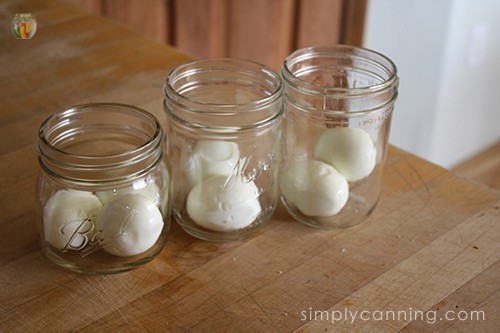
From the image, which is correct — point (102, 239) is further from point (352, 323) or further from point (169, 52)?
point (169, 52)

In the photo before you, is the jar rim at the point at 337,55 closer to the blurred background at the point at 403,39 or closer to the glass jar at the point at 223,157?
the glass jar at the point at 223,157

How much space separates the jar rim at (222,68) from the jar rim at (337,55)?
21mm

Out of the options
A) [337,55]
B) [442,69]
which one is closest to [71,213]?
[337,55]

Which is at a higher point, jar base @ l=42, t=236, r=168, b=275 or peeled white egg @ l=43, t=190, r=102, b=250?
peeled white egg @ l=43, t=190, r=102, b=250

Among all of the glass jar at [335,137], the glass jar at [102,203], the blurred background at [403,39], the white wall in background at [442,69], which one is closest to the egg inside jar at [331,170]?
the glass jar at [335,137]

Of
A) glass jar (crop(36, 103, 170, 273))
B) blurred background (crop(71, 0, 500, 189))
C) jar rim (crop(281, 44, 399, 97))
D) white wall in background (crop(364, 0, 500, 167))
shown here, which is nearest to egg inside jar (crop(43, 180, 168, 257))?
glass jar (crop(36, 103, 170, 273))

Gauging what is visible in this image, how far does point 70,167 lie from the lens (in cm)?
72

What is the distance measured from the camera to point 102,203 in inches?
29.2

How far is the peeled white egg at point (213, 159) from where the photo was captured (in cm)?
79

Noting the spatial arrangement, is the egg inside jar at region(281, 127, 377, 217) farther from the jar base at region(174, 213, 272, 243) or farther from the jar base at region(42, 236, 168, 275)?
the jar base at region(42, 236, 168, 275)

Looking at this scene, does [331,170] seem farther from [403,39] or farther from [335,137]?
[403,39]

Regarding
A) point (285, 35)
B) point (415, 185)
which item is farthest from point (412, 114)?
point (415, 185)

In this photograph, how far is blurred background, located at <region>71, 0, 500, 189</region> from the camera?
1969 millimetres

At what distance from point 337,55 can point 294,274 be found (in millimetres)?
292
